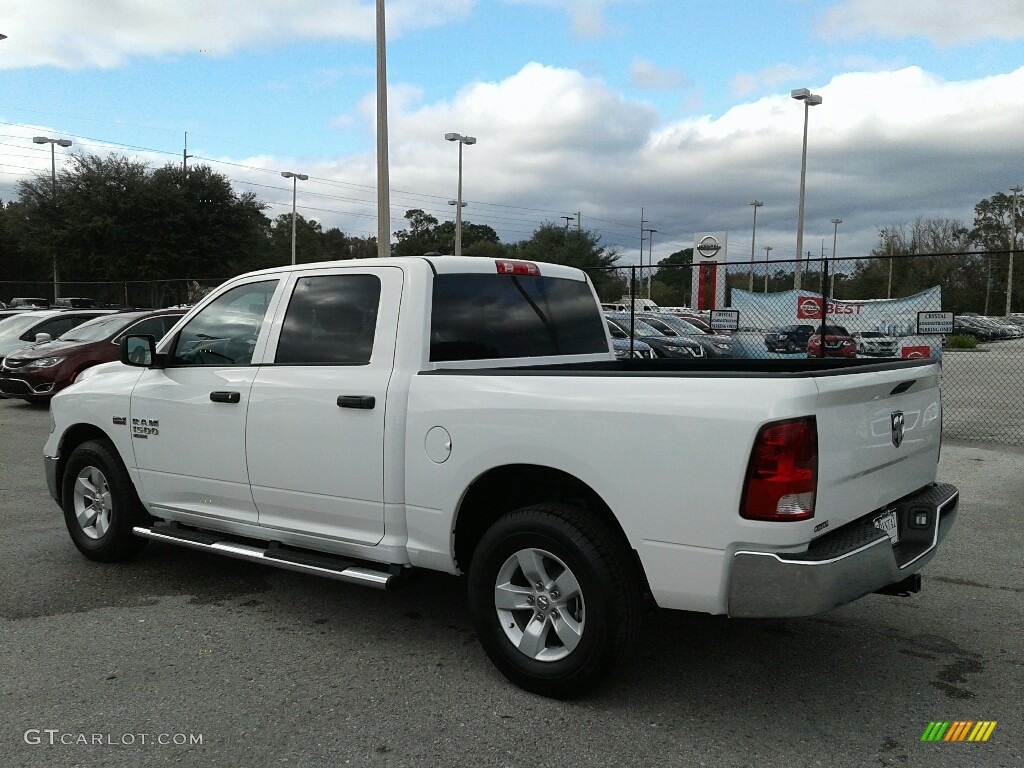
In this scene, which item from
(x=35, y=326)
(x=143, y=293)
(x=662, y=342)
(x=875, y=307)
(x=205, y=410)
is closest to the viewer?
(x=205, y=410)

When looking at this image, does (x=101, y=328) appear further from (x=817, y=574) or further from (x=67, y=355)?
(x=817, y=574)

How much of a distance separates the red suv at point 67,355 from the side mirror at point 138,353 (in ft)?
30.9

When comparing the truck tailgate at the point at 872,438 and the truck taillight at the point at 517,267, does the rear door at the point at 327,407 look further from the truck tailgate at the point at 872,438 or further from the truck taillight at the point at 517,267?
the truck tailgate at the point at 872,438

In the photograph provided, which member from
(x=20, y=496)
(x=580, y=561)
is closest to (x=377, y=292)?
(x=580, y=561)

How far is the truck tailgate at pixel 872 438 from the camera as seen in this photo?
3246 mm

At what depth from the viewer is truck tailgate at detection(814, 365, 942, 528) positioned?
325 centimetres

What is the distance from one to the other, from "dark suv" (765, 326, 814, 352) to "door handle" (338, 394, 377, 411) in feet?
39.0

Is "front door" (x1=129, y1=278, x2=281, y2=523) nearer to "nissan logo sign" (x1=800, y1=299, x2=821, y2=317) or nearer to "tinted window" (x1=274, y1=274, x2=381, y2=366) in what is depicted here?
"tinted window" (x1=274, y1=274, x2=381, y2=366)

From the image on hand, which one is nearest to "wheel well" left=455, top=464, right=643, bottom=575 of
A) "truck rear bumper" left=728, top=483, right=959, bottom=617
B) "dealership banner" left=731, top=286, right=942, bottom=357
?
"truck rear bumper" left=728, top=483, right=959, bottom=617

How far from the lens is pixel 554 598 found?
3662 mm

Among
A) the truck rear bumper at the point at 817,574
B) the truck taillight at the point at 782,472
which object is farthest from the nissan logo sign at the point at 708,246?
the truck taillight at the point at 782,472

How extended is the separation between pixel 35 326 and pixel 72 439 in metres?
→ 12.5

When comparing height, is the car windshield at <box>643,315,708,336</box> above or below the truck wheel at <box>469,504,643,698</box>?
above

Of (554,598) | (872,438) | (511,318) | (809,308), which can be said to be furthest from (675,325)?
(554,598)
